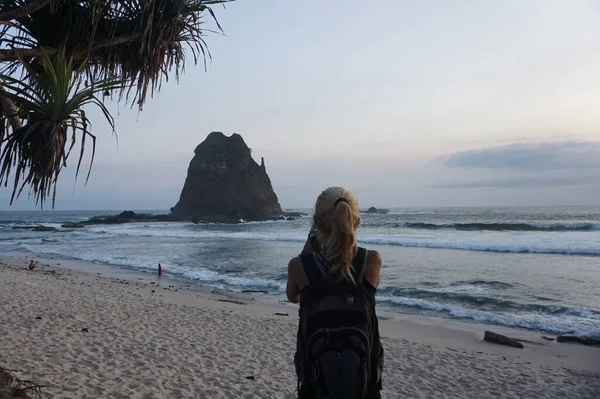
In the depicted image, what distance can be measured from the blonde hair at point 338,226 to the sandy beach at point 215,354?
3.17m

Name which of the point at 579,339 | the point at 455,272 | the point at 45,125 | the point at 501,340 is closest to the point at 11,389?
the point at 45,125

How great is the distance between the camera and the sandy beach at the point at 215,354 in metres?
4.81

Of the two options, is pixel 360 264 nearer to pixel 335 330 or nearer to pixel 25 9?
pixel 335 330

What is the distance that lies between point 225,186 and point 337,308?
2963 inches

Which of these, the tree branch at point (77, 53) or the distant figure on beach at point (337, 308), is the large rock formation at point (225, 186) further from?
the distant figure on beach at point (337, 308)

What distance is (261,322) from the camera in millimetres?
8898

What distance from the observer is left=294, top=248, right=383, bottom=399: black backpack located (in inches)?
75.7

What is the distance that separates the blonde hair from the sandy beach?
10.4 ft

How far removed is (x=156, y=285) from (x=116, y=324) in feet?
22.9

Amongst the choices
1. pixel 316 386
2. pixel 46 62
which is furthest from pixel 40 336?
pixel 316 386

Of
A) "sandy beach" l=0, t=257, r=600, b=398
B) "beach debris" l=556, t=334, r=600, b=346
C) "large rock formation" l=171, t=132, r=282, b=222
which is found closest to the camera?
"sandy beach" l=0, t=257, r=600, b=398

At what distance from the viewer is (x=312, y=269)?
1.97 meters

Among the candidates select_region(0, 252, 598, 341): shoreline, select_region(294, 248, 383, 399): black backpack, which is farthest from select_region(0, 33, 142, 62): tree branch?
select_region(0, 252, 598, 341): shoreline

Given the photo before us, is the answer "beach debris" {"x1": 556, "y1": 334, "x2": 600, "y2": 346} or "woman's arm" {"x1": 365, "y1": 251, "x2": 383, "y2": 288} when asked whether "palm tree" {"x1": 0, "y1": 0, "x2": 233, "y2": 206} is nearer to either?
"woman's arm" {"x1": 365, "y1": 251, "x2": 383, "y2": 288}
